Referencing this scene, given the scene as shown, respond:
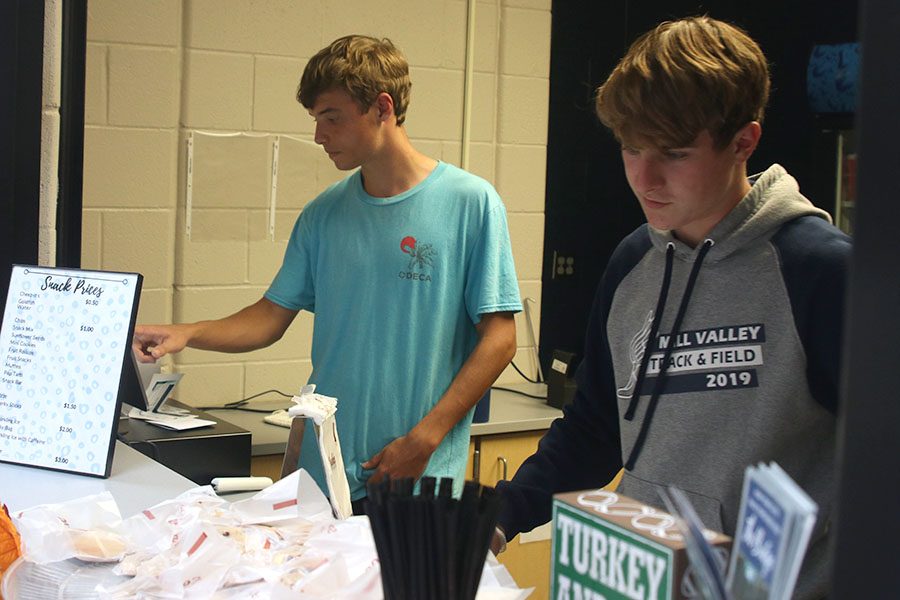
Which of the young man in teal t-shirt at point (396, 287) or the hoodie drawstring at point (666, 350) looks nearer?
the hoodie drawstring at point (666, 350)

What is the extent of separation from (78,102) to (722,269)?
179 cm

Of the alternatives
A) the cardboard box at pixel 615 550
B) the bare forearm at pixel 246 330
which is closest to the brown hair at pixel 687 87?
the cardboard box at pixel 615 550

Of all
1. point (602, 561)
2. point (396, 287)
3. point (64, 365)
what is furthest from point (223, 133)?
point (602, 561)

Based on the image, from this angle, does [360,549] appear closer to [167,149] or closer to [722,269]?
[722,269]

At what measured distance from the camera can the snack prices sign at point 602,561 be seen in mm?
759

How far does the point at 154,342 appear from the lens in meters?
2.30

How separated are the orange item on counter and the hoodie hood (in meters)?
0.98

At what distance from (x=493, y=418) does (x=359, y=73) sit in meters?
1.24

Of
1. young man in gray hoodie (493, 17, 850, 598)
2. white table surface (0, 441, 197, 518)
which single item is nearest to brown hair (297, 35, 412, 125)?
white table surface (0, 441, 197, 518)

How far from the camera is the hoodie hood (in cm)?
142

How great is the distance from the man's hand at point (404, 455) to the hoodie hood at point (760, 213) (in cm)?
112

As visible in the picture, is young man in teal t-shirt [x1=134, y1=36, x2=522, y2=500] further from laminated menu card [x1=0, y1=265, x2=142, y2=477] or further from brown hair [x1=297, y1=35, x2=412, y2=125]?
laminated menu card [x1=0, y1=265, x2=142, y2=477]

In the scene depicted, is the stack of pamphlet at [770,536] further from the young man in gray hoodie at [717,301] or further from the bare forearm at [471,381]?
the bare forearm at [471,381]

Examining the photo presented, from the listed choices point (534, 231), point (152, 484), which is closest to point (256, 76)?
point (534, 231)
